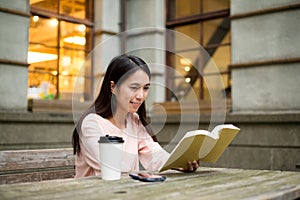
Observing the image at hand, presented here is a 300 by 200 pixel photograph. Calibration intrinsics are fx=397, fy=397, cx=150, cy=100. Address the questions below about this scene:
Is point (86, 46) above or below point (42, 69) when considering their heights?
above

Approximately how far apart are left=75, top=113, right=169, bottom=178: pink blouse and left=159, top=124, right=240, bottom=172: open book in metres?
0.26

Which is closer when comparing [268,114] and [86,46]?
[268,114]

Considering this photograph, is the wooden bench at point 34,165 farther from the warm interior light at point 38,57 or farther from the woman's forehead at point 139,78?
the warm interior light at point 38,57

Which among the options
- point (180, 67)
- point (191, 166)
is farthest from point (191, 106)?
point (191, 166)

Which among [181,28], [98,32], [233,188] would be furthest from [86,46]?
[233,188]

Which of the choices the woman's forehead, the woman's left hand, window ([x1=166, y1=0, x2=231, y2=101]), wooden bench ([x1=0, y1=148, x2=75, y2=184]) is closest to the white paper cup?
the woman's forehead

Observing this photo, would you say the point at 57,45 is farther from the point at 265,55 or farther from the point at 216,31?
the point at 265,55

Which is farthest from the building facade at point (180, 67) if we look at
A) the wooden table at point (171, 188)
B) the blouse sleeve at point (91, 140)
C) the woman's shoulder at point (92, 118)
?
the wooden table at point (171, 188)

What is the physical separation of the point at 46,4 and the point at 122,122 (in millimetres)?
2891

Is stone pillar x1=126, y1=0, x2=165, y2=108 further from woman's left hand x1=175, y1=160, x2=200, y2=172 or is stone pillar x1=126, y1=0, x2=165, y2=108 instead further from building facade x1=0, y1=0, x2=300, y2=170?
woman's left hand x1=175, y1=160, x2=200, y2=172

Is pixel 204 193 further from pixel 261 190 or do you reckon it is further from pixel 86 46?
pixel 86 46

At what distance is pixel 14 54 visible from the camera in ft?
13.1

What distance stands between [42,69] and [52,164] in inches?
89.4

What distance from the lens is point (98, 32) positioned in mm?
4910
